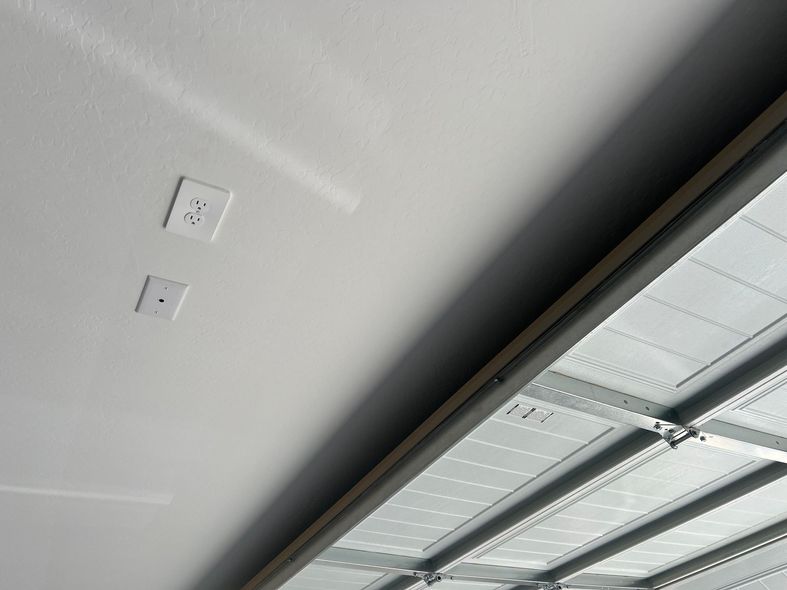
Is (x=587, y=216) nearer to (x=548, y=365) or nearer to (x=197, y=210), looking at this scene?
(x=548, y=365)

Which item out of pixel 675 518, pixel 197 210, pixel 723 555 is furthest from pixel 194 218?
pixel 723 555

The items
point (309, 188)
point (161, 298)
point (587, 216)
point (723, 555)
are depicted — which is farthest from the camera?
point (723, 555)

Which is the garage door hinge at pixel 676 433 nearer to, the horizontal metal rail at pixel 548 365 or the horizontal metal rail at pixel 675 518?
the horizontal metal rail at pixel 548 365

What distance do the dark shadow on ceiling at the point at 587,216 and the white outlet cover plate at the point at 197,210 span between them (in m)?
0.95

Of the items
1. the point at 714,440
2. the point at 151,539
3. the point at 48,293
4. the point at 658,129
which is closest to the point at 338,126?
the point at 658,129

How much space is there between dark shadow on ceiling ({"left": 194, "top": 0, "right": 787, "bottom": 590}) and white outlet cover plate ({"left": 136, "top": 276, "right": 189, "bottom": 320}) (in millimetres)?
936

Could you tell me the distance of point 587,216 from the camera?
2.25 metres

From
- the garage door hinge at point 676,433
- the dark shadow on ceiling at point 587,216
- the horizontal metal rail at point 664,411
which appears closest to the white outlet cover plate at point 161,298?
the dark shadow on ceiling at point 587,216

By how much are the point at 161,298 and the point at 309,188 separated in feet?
2.37

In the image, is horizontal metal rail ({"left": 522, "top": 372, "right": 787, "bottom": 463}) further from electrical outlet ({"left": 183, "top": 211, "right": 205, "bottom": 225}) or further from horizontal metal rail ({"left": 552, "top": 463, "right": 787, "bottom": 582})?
electrical outlet ({"left": 183, "top": 211, "right": 205, "bottom": 225})

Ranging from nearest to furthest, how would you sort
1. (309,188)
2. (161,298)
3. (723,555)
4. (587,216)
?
1. (309,188)
2. (587,216)
3. (161,298)
4. (723,555)

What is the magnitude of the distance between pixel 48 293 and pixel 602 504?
2.75 metres

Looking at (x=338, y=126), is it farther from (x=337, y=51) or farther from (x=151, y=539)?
(x=151, y=539)

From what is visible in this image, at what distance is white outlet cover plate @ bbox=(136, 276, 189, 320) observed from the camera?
2.33 meters
